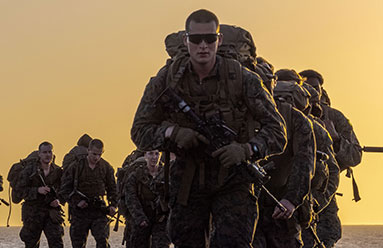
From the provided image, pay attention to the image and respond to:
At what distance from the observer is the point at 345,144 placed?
1428 cm

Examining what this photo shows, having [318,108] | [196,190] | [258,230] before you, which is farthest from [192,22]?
[318,108]

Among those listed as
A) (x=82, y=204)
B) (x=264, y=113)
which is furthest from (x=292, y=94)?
(x=82, y=204)

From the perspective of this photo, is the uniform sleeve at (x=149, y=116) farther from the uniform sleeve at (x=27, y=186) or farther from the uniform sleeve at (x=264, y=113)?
the uniform sleeve at (x=27, y=186)

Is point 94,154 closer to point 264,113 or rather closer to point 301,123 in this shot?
point 301,123

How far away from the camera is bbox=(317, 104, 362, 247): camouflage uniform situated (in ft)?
45.9

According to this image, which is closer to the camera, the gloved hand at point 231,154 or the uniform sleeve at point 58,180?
the gloved hand at point 231,154

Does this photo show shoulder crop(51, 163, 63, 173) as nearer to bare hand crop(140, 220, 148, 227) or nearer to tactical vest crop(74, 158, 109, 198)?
tactical vest crop(74, 158, 109, 198)

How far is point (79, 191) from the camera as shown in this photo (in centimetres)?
1928

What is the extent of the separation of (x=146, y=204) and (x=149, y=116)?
28.8ft

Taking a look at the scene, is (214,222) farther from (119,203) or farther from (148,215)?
(119,203)

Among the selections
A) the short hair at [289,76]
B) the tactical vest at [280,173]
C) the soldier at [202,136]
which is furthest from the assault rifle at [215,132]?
the short hair at [289,76]

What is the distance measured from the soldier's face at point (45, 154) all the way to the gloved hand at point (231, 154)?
478 inches

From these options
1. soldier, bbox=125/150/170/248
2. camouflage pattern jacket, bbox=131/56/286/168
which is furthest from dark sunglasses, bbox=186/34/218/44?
soldier, bbox=125/150/170/248

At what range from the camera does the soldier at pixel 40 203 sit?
63.3 feet
